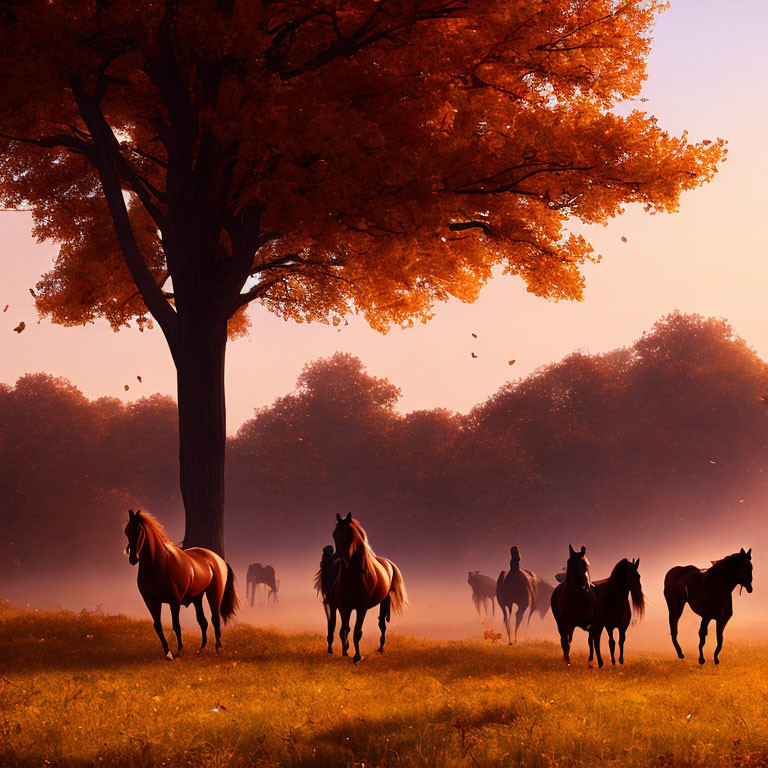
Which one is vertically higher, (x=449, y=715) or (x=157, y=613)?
(x=157, y=613)

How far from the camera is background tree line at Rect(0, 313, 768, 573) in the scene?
40125 mm

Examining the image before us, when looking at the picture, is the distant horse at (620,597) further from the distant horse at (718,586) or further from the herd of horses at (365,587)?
the distant horse at (718,586)

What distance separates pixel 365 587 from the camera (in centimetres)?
1160

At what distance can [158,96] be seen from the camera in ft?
56.8

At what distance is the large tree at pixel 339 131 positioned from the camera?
A: 48.5ft

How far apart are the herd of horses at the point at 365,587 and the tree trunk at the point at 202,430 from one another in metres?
2.37

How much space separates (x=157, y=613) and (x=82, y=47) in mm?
11531

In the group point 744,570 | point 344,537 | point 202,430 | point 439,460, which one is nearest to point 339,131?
point 202,430

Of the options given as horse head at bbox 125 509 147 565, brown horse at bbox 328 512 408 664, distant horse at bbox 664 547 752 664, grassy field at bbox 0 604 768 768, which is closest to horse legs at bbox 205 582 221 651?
grassy field at bbox 0 604 768 768

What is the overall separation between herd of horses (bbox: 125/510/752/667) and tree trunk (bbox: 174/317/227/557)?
237 cm

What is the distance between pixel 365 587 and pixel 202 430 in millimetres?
6023

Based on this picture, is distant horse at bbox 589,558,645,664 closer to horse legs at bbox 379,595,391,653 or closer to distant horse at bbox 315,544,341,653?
horse legs at bbox 379,595,391,653

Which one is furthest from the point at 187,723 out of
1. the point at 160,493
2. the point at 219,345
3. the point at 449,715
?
the point at 160,493

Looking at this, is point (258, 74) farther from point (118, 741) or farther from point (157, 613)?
point (118, 741)
